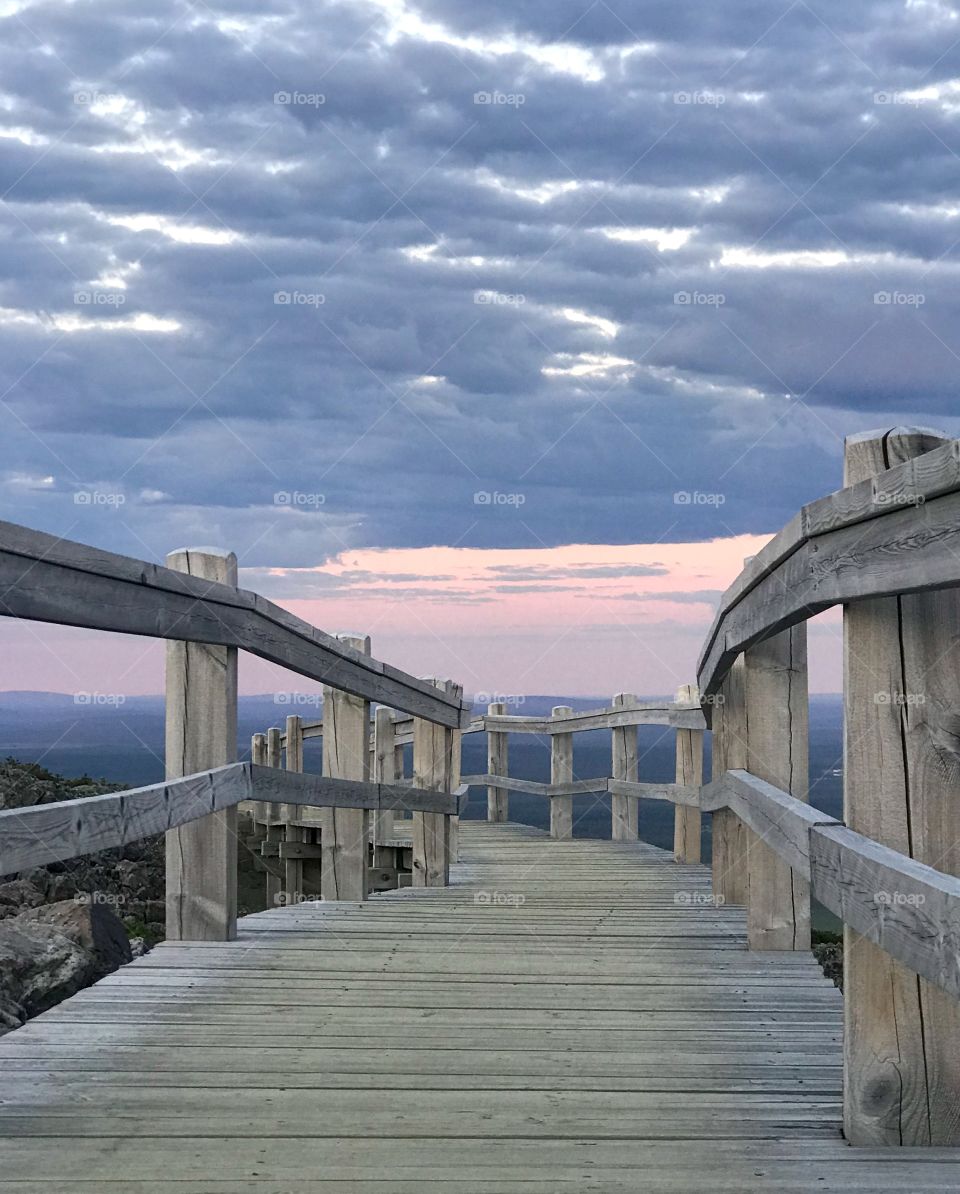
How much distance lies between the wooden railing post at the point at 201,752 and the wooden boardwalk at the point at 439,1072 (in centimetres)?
15

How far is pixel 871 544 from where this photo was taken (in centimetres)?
272

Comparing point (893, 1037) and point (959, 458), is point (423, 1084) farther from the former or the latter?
point (959, 458)

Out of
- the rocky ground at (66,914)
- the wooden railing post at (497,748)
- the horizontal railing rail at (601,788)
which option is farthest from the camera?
the wooden railing post at (497,748)

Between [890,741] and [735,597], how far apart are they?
211cm

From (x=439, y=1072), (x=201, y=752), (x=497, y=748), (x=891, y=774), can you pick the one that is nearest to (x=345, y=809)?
(x=201, y=752)

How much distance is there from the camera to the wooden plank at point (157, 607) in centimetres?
319

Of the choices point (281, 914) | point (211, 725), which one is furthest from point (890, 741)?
point (281, 914)

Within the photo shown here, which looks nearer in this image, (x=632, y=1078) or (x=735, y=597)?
(x=632, y=1078)

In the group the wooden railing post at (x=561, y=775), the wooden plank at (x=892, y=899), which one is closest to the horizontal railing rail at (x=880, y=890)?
the wooden plank at (x=892, y=899)

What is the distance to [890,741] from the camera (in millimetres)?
2850

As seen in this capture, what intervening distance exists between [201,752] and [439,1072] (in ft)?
6.58

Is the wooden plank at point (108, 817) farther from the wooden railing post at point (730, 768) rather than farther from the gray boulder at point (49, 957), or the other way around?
the wooden railing post at point (730, 768)

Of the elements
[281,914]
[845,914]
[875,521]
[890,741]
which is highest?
[875,521]

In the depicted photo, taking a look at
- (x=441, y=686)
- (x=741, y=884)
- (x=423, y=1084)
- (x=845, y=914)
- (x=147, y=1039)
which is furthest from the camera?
(x=441, y=686)
